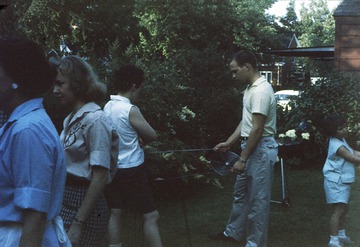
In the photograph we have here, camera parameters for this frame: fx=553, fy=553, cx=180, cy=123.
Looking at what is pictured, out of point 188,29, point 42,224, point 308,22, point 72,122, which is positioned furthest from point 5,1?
point 308,22

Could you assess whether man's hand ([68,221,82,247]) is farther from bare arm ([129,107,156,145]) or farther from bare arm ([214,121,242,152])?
bare arm ([214,121,242,152])

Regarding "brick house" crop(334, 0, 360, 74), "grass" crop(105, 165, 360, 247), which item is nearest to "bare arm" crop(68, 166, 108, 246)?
"grass" crop(105, 165, 360, 247)

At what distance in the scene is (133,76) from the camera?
14.4 ft

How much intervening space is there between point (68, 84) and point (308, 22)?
79345mm

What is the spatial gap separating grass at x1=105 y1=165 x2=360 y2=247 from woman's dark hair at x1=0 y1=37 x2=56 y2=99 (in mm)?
3103

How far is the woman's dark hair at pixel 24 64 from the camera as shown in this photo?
6.40ft

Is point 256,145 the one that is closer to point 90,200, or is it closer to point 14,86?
point 90,200

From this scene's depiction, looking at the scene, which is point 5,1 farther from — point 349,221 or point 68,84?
point 68,84

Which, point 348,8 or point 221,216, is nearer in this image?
point 221,216

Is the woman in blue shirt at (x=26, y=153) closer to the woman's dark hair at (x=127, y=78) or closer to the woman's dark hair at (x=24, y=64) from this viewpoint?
the woman's dark hair at (x=24, y=64)

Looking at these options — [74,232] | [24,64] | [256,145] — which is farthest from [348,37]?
[24,64]

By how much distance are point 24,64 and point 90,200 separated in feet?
3.25

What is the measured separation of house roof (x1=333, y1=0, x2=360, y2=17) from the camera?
13.7 meters

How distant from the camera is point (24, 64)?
1.97m
